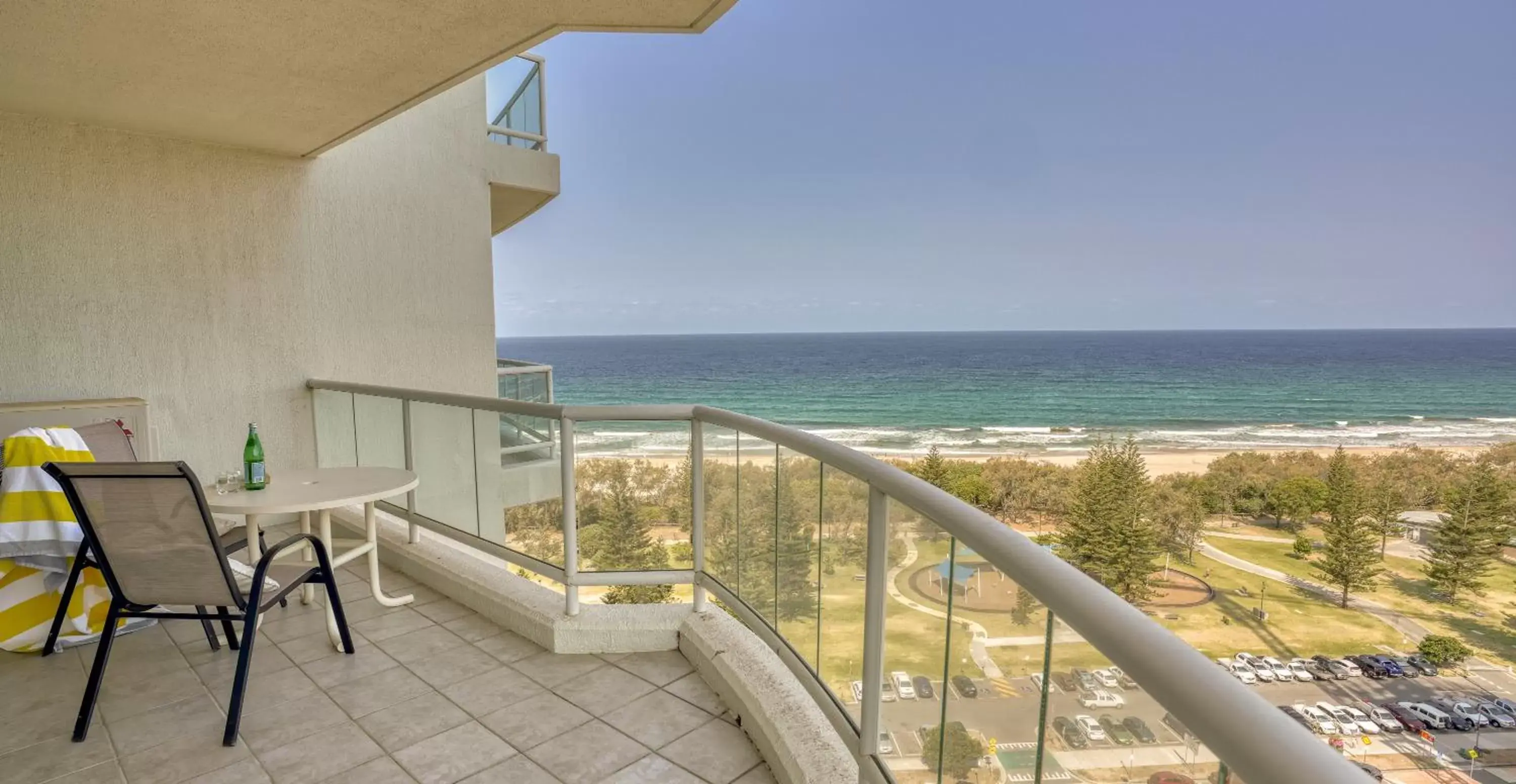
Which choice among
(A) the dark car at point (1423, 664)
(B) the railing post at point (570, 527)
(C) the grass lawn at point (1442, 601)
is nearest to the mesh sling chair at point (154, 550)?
(B) the railing post at point (570, 527)

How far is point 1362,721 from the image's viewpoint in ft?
41.0

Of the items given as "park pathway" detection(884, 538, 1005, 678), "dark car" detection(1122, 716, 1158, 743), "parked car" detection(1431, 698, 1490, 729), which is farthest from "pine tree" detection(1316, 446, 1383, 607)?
"dark car" detection(1122, 716, 1158, 743)

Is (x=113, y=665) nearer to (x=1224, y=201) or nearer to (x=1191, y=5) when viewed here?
(x=1224, y=201)

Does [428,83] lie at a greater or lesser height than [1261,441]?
greater

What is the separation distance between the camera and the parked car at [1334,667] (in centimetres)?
1484

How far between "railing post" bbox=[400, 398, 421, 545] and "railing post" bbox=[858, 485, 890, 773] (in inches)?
132

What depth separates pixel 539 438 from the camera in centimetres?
372

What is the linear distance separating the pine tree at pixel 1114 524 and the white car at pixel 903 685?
15.9m

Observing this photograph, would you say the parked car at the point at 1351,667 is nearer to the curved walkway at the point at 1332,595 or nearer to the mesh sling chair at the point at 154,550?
the curved walkway at the point at 1332,595

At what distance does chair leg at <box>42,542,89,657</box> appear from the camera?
282 cm

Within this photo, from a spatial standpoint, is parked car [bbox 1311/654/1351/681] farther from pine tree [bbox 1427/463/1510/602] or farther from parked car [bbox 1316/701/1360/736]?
pine tree [bbox 1427/463/1510/602]

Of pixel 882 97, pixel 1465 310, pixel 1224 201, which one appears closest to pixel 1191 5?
pixel 1224 201

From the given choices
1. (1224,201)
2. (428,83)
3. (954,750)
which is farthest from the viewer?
(1224,201)

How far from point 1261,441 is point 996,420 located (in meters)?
11.9
